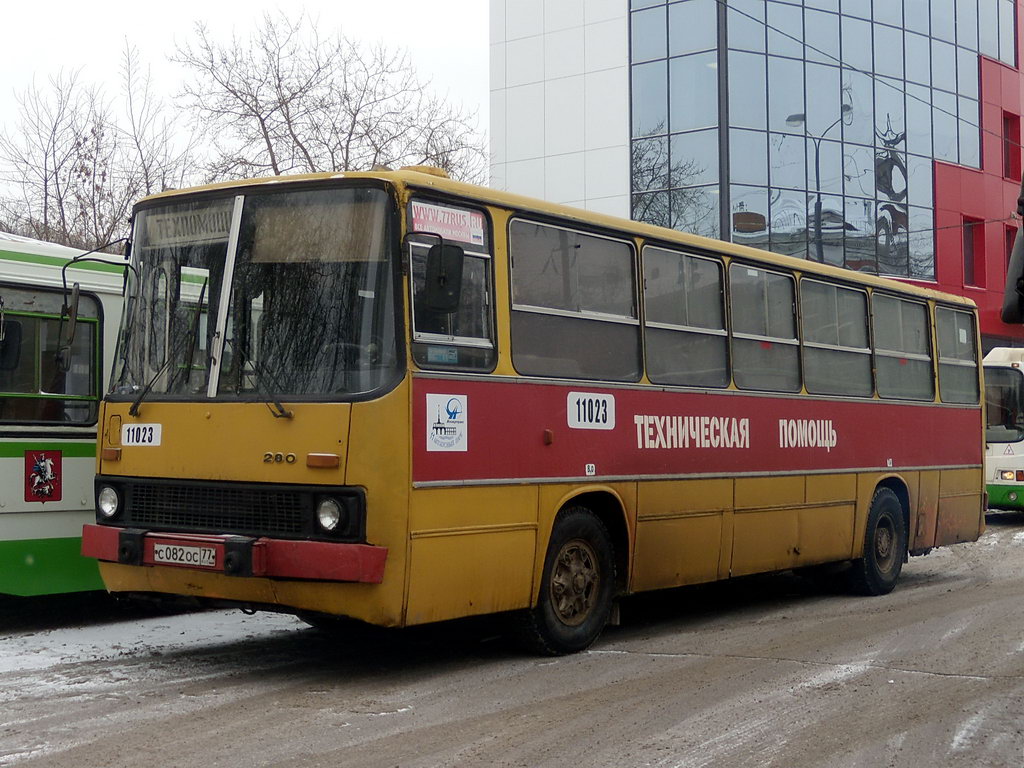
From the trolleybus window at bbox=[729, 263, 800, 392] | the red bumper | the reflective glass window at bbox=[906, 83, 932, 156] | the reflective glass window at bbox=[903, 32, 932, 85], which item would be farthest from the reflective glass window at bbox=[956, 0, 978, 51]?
the red bumper

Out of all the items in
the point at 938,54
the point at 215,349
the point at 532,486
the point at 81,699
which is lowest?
the point at 81,699

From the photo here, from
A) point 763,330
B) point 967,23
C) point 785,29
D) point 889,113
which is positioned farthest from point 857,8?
point 763,330

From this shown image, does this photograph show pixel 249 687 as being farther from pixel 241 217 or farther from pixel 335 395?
pixel 241 217

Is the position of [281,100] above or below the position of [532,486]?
above

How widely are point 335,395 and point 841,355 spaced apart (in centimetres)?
635

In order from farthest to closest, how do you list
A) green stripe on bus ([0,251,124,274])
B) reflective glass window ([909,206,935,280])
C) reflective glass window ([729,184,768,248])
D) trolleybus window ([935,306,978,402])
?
reflective glass window ([909,206,935,280]) → reflective glass window ([729,184,768,248]) → trolleybus window ([935,306,978,402]) → green stripe on bus ([0,251,124,274])

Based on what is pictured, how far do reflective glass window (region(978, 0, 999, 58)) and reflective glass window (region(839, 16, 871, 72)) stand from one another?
17.8 ft

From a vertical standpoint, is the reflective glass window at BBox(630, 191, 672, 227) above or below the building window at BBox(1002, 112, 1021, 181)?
below

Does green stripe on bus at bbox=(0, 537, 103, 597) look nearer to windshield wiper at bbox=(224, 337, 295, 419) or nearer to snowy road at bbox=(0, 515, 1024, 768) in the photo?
snowy road at bbox=(0, 515, 1024, 768)

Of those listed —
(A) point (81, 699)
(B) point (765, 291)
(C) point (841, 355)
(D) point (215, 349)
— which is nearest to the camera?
(A) point (81, 699)

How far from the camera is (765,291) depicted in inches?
456

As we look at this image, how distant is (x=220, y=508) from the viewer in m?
8.04

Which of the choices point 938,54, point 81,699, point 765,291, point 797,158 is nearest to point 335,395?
point 81,699

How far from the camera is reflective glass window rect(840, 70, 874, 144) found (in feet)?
115
